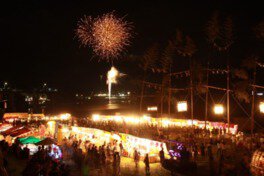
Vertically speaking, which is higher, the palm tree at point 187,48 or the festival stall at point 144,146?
the palm tree at point 187,48

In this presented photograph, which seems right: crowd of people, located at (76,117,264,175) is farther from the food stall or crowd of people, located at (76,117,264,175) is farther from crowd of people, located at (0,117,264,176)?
the food stall

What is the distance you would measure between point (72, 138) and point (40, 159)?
1248cm

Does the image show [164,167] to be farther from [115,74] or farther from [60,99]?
[60,99]

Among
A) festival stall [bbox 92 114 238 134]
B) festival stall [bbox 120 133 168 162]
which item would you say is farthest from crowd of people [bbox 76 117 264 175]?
festival stall [bbox 92 114 238 134]

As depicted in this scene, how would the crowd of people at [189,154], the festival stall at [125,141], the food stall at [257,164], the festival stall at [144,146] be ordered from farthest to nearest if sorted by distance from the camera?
the festival stall at [125,141] < the festival stall at [144,146] < the crowd of people at [189,154] < the food stall at [257,164]

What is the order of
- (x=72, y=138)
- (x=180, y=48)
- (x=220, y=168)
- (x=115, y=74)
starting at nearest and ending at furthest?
(x=220, y=168)
(x=72, y=138)
(x=180, y=48)
(x=115, y=74)

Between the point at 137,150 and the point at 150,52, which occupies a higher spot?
the point at 150,52

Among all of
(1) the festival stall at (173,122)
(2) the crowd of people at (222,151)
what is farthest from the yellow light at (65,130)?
(2) the crowd of people at (222,151)

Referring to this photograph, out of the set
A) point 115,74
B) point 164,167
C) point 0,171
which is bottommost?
point 164,167

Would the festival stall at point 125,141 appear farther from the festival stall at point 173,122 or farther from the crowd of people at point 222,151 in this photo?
the festival stall at point 173,122

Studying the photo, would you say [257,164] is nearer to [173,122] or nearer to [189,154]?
[189,154]

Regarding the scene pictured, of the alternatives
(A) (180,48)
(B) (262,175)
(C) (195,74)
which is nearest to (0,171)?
(B) (262,175)

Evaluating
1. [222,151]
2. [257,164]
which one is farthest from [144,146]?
[257,164]

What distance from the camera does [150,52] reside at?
3716 centimetres
